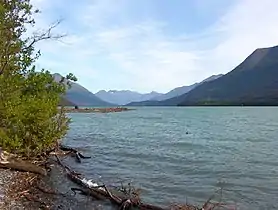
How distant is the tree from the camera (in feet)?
66.4

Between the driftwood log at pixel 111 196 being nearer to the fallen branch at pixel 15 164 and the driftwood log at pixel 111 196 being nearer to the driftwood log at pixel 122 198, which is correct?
the driftwood log at pixel 122 198

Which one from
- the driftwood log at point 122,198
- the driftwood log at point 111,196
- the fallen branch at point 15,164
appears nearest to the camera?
the driftwood log at point 122,198

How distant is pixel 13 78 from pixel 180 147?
25940 millimetres

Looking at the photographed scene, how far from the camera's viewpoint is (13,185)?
18484 mm

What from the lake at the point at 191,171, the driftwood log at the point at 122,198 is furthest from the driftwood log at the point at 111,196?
the lake at the point at 191,171

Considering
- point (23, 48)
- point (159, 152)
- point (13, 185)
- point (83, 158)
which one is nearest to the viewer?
point (13, 185)

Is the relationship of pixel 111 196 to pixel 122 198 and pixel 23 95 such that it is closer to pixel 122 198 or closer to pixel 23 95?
pixel 122 198

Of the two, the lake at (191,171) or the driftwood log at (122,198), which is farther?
the lake at (191,171)

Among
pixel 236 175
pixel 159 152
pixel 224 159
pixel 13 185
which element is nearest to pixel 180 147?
pixel 159 152

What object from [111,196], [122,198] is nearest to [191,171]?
[122,198]

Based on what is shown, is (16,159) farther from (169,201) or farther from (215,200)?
(215,200)

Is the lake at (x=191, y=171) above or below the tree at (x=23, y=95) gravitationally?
below

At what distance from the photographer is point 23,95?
23.8 meters

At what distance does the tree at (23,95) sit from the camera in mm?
20234
